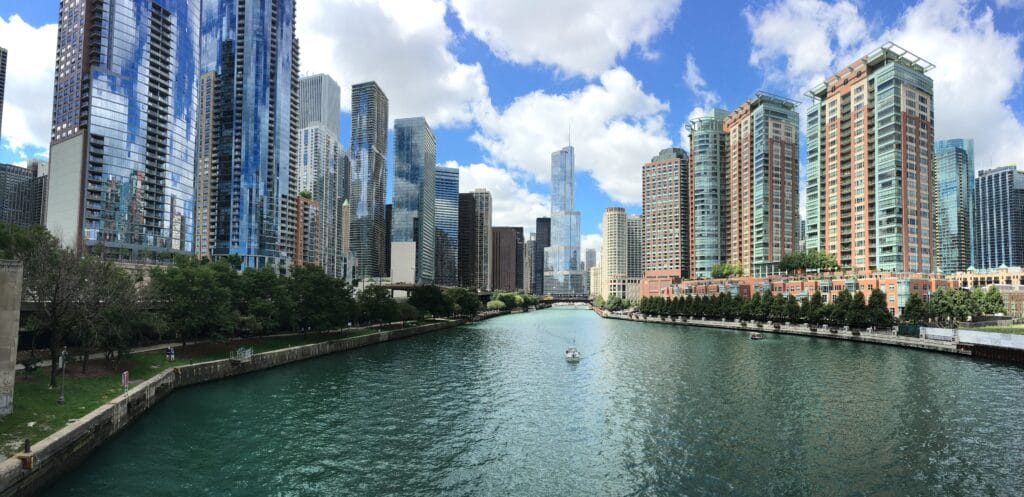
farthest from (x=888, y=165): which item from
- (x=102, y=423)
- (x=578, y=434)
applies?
(x=102, y=423)

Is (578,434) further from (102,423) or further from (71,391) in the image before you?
(71,391)

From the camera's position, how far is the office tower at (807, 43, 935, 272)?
→ 17450 cm

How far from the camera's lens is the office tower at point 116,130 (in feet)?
553

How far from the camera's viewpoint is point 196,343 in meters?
86.2

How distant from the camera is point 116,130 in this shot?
175m

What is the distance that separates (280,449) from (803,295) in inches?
A: 7477

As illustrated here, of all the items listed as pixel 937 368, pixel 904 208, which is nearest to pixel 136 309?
pixel 937 368

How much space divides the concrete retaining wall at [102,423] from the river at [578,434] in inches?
48.7

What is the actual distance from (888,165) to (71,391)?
8538 inches

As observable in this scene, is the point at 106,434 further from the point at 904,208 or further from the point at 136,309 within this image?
the point at 904,208

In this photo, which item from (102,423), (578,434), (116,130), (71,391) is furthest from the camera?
(116,130)

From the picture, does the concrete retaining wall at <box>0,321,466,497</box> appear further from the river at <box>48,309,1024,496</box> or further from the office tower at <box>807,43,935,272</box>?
the office tower at <box>807,43,935,272</box>

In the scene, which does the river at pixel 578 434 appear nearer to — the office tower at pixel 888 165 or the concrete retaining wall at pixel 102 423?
the concrete retaining wall at pixel 102 423

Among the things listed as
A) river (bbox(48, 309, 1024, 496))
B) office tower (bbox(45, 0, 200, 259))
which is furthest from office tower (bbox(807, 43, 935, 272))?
office tower (bbox(45, 0, 200, 259))
